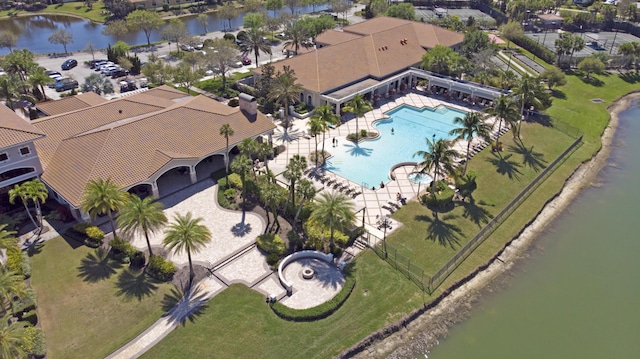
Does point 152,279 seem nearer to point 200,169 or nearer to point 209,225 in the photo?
point 209,225

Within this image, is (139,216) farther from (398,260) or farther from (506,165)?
(506,165)

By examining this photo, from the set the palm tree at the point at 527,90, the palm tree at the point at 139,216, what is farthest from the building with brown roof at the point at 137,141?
the palm tree at the point at 527,90

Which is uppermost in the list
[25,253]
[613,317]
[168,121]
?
[168,121]

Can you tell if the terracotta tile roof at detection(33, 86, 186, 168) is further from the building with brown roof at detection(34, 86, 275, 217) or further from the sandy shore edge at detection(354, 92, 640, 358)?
the sandy shore edge at detection(354, 92, 640, 358)

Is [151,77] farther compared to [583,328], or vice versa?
[151,77]

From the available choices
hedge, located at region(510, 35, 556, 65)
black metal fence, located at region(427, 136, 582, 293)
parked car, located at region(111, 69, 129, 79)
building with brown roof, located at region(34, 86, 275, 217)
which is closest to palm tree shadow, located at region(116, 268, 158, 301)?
building with brown roof, located at region(34, 86, 275, 217)

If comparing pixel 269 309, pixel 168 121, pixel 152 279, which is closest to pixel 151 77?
pixel 168 121

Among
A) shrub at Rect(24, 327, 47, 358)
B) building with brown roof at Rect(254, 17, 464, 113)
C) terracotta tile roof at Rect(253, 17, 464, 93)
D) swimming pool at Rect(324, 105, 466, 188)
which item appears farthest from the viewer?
terracotta tile roof at Rect(253, 17, 464, 93)
